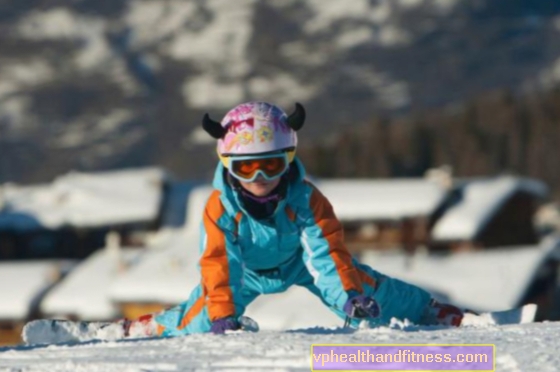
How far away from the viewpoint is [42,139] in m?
134

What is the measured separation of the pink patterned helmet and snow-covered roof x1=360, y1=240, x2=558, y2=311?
1915 cm

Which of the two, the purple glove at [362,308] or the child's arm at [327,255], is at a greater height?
the child's arm at [327,255]

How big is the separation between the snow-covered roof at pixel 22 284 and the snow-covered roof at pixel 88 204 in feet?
13.5

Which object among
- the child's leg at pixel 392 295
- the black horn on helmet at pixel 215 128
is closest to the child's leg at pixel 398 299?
the child's leg at pixel 392 295

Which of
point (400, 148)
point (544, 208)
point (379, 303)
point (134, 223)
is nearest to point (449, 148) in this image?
point (400, 148)

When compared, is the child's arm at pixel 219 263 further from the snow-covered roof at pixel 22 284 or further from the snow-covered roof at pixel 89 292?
the snow-covered roof at pixel 22 284

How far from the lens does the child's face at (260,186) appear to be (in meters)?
6.45

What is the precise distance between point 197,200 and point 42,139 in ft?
323

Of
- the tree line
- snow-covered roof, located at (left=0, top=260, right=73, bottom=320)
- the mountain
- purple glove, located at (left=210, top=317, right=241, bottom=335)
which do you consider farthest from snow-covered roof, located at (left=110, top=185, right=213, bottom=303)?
the mountain

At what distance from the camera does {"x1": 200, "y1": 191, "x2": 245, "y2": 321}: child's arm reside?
Result: 6.23m

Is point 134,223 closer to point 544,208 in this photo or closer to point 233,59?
point 544,208

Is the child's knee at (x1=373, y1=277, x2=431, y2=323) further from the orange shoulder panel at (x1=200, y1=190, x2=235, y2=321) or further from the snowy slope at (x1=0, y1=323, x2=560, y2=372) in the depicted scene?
the snowy slope at (x1=0, y1=323, x2=560, y2=372)

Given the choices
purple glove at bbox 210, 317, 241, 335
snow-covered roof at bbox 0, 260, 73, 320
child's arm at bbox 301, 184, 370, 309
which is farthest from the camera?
snow-covered roof at bbox 0, 260, 73, 320

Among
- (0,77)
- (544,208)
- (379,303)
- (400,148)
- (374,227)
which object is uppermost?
(0,77)
